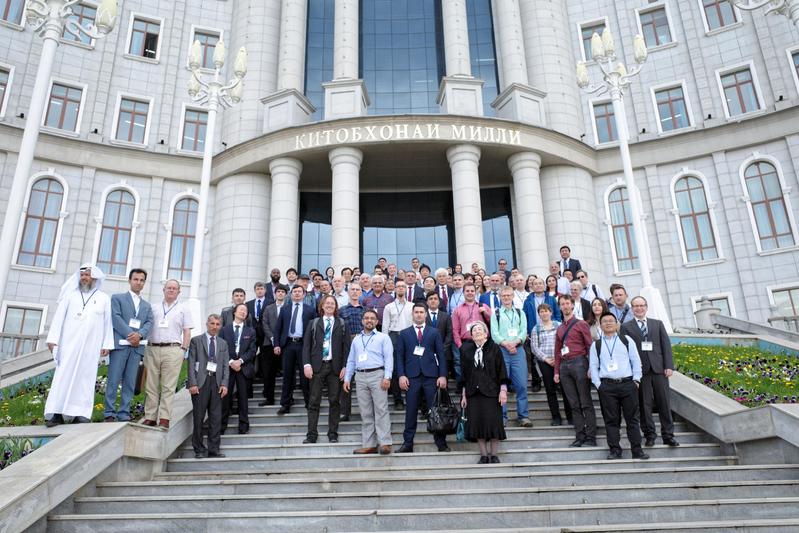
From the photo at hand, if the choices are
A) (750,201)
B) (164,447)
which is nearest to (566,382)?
(164,447)

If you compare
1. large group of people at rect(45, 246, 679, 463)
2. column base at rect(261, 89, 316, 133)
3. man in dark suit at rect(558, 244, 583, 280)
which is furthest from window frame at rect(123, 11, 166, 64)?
man in dark suit at rect(558, 244, 583, 280)

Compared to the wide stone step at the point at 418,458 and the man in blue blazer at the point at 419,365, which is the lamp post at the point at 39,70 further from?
the man in blue blazer at the point at 419,365

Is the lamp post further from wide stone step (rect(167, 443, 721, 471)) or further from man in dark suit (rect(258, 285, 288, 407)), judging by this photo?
wide stone step (rect(167, 443, 721, 471))

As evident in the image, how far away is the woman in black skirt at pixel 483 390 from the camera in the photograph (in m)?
7.38

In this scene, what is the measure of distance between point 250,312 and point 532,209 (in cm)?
1340

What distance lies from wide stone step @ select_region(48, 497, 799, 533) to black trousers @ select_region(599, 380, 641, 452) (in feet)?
5.04

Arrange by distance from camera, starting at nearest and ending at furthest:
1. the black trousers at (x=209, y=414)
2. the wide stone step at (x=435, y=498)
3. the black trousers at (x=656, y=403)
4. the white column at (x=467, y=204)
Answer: the wide stone step at (x=435, y=498)
the black trousers at (x=656, y=403)
the black trousers at (x=209, y=414)
the white column at (x=467, y=204)

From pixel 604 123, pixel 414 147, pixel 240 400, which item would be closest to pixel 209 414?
pixel 240 400

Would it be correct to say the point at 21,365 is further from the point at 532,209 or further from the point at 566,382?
the point at 532,209

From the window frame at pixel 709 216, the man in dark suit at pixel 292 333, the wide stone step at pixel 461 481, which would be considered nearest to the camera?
the wide stone step at pixel 461 481

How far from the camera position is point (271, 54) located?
2481cm

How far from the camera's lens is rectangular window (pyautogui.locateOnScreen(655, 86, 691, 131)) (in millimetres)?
23188

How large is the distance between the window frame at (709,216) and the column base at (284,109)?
15.2 meters

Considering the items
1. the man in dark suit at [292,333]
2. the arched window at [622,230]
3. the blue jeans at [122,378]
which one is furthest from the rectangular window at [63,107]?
the arched window at [622,230]
